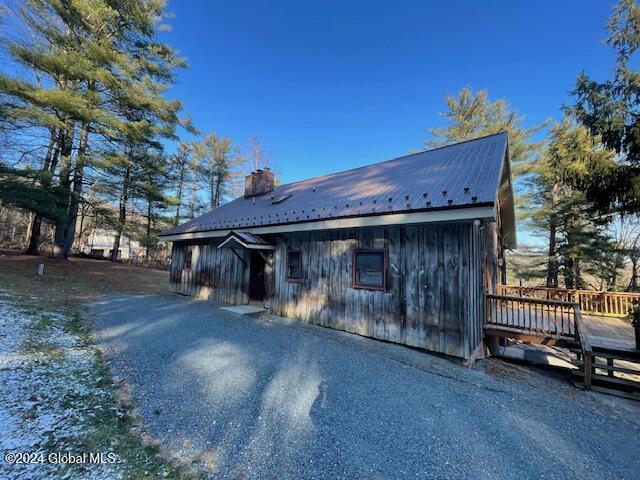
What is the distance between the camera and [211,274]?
35.4 ft

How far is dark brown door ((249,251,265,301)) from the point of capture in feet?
31.0

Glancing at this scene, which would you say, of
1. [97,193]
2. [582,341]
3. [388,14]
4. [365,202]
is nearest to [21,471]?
[365,202]

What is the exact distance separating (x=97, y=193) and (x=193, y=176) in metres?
10.4

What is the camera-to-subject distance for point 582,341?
15.0ft

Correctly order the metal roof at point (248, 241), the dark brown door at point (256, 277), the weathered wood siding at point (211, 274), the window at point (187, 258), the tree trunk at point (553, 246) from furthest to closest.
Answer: the tree trunk at point (553, 246) < the window at point (187, 258) < the weathered wood siding at point (211, 274) < the dark brown door at point (256, 277) < the metal roof at point (248, 241)

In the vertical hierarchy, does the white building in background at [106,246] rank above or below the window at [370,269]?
above

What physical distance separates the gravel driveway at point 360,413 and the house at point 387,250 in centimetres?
83

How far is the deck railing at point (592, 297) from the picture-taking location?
1038 cm

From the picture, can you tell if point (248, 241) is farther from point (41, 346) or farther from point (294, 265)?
point (41, 346)

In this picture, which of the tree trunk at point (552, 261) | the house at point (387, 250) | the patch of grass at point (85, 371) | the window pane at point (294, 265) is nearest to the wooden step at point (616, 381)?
the house at point (387, 250)

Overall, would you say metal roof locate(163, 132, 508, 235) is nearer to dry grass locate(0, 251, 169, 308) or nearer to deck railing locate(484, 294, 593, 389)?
deck railing locate(484, 294, 593, 389)

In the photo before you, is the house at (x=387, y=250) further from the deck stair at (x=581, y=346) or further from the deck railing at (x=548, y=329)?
the deck stair at (x=581, y=346)

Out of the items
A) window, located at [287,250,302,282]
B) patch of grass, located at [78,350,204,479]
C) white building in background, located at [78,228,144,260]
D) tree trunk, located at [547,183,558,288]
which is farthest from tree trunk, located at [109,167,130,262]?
tree trunk, located at [547,183,558,288]

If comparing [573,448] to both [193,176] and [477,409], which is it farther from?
[193,176]
